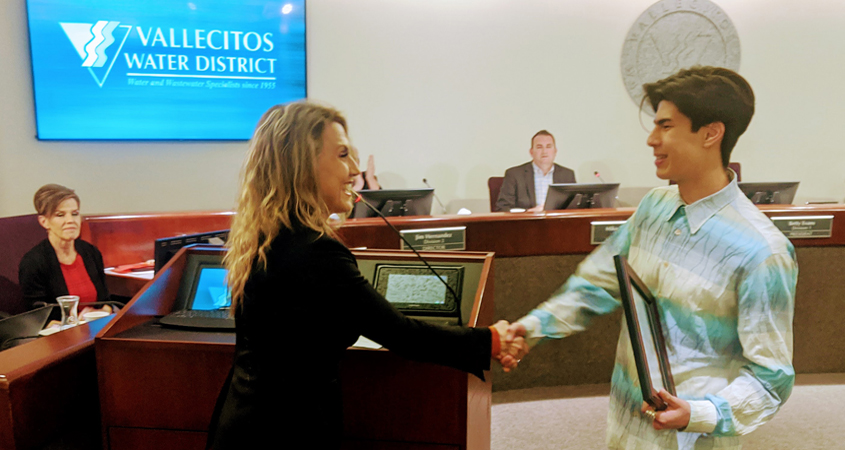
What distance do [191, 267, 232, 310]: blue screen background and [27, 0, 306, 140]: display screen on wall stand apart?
358cm

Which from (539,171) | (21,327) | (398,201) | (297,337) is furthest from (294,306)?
(539,171)

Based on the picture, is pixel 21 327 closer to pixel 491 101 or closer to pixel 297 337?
pixel 297 337

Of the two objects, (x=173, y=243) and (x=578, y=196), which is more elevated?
(x=578, y=196)

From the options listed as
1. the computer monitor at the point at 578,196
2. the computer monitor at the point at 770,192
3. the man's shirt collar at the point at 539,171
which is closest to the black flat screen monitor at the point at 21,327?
the computer monitor at the point at 578,196

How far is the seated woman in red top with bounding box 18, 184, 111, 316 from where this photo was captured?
2.82 meters

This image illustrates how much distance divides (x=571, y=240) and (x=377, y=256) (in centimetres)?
135

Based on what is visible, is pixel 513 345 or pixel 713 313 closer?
pixel 713 313

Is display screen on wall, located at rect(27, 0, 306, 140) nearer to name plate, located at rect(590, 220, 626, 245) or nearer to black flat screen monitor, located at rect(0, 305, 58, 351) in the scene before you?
name plate, located at rect(590, 220, 626, 245)

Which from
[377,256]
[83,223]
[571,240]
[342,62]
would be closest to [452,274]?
[377,256]

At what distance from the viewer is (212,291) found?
5.16 feet

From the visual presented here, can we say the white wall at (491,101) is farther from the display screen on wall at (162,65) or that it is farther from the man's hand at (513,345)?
the man's hand at (513,345)

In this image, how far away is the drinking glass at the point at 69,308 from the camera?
67.8 inches

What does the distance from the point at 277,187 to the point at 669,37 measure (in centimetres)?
561

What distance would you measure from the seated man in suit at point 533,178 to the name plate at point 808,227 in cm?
227
